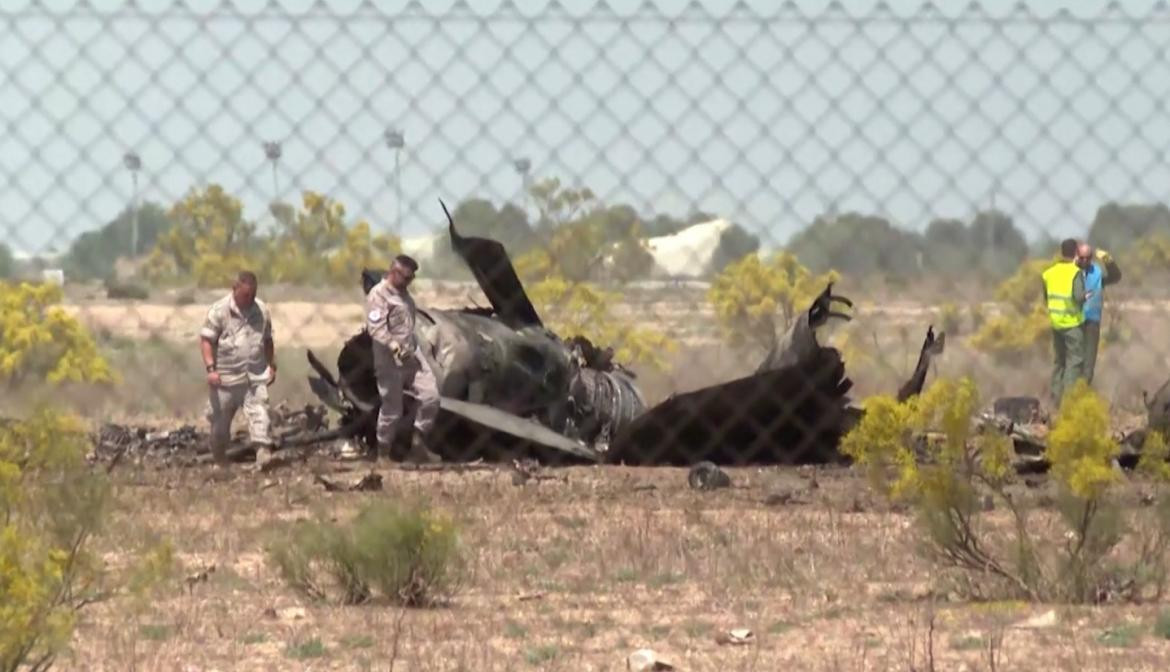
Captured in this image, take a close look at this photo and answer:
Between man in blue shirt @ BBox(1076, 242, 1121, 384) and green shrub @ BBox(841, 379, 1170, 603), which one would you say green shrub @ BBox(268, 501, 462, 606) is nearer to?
green shrub @ BBox(841, 379, 1170, 603)

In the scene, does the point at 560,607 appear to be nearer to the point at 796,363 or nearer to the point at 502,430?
the point at 796,363

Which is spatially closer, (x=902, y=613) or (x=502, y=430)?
(x=902, y=613)

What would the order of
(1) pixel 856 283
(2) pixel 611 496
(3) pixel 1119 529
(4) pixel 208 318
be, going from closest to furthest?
1. (1) pixel 856 283
2. (3) pixel 1119 529
3. (2) pixel 611 496
4. (4) pixel 208 318

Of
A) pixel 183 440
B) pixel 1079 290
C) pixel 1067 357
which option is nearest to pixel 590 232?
pixel 1079 290

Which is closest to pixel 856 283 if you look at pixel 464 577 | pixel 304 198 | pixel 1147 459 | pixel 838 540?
pixel 304 198

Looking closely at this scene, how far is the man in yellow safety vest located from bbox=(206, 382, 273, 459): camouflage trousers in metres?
5.52

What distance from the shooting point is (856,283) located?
22.3ft

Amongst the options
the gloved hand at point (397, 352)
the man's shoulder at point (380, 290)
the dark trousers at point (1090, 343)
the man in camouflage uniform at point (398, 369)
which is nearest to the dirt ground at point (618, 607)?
the man's shoulder at point (380, 290)

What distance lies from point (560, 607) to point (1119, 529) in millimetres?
2060

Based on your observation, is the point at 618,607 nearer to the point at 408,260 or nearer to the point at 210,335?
the point at 408,260

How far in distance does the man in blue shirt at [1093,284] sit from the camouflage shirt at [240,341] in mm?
5562

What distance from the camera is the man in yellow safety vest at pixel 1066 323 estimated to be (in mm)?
13922

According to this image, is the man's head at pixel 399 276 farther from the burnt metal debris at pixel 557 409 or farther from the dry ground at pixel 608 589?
the dry ground at pixel 608 589

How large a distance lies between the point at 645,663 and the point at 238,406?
423 inches
